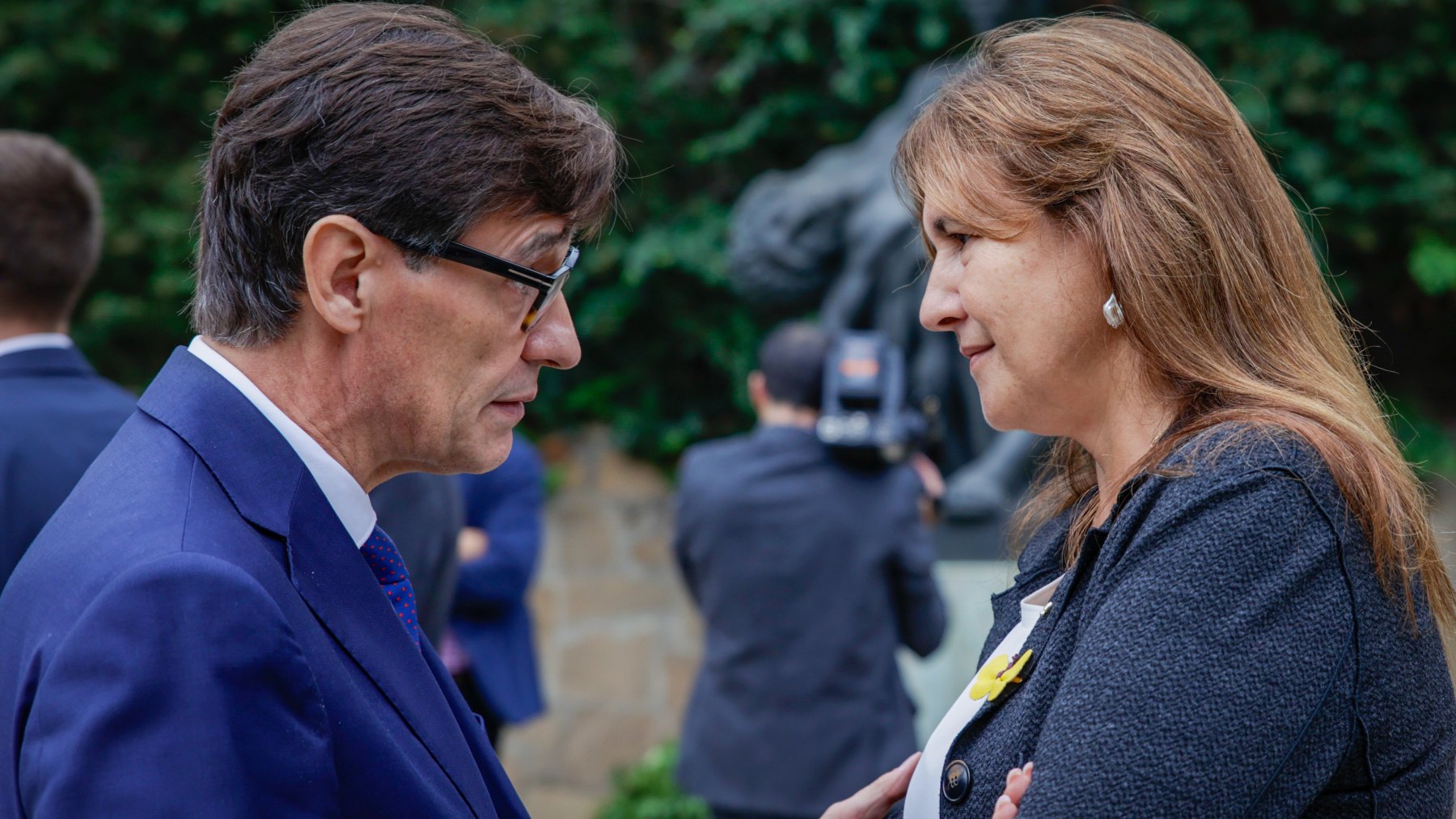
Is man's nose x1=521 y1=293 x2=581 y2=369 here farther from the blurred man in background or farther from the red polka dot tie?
the blurred man in background

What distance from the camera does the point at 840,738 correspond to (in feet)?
A: 11.7

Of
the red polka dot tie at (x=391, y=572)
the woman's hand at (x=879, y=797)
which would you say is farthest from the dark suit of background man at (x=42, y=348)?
the woman's hand at (x=879, y=797)

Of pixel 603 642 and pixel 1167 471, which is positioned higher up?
pixel 1167 471

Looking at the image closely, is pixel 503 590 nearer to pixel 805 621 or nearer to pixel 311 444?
pixel 805 621

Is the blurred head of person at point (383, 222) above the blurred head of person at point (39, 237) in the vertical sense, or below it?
above

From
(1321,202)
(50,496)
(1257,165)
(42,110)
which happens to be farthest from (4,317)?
(42,110)

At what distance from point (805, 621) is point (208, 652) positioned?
2593 millimetres

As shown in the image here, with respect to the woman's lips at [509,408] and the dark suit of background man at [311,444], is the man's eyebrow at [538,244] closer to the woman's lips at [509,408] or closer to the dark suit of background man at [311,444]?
the dark suit of background man at [311,444]

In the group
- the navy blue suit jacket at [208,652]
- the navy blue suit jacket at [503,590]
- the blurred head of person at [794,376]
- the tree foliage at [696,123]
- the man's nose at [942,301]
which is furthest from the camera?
the tree foliage at [696,123]

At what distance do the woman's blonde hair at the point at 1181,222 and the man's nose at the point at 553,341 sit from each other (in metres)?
0.47

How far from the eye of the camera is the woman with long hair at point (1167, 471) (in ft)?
4.03

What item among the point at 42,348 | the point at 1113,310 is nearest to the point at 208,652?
the point at 1113,310

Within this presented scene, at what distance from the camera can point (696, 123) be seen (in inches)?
325

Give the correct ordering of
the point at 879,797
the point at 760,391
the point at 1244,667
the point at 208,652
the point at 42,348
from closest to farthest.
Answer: the point at 208,652
the point at 1244,667
the point at 879,797
the point at 42,348
the point at 760,391
